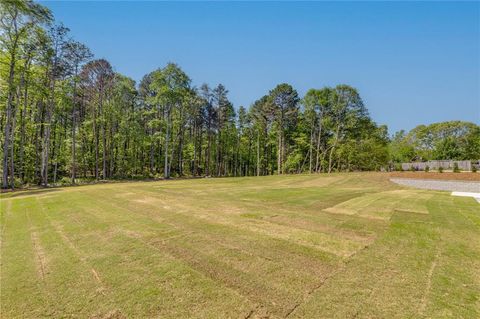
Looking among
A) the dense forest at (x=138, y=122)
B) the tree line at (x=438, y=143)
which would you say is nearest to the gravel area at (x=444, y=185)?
the dense forest at (x=138, y=122)

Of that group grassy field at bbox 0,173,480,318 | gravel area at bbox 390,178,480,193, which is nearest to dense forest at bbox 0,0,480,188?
grassy field at bbox 0,173,480,318

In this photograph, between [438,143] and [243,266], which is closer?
[243,266]

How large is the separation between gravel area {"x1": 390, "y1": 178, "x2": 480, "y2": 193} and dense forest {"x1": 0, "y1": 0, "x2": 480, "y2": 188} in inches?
749

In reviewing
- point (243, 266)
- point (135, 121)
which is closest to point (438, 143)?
point (135, 121)

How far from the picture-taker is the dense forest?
1764cm

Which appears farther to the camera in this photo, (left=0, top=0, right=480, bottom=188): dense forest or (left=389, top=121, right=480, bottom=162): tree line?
(left=389, top=121, right=480, bottom=162): tree line

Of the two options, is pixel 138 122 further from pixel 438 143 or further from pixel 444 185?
pixel 438 143

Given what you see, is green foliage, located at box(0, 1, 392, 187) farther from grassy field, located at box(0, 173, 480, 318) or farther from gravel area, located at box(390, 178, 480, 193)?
gravel area, located at box(390, 178, 480, 193)

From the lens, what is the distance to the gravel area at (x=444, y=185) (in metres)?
15.2

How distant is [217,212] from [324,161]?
37.1 metres

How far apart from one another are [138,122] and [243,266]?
31699 mm

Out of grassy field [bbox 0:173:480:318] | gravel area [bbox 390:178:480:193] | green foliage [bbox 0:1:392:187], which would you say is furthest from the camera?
green foliage [bbox 0:1:392:187]

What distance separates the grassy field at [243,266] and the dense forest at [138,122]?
16681 millimetres

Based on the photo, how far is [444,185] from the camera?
54.9ft
